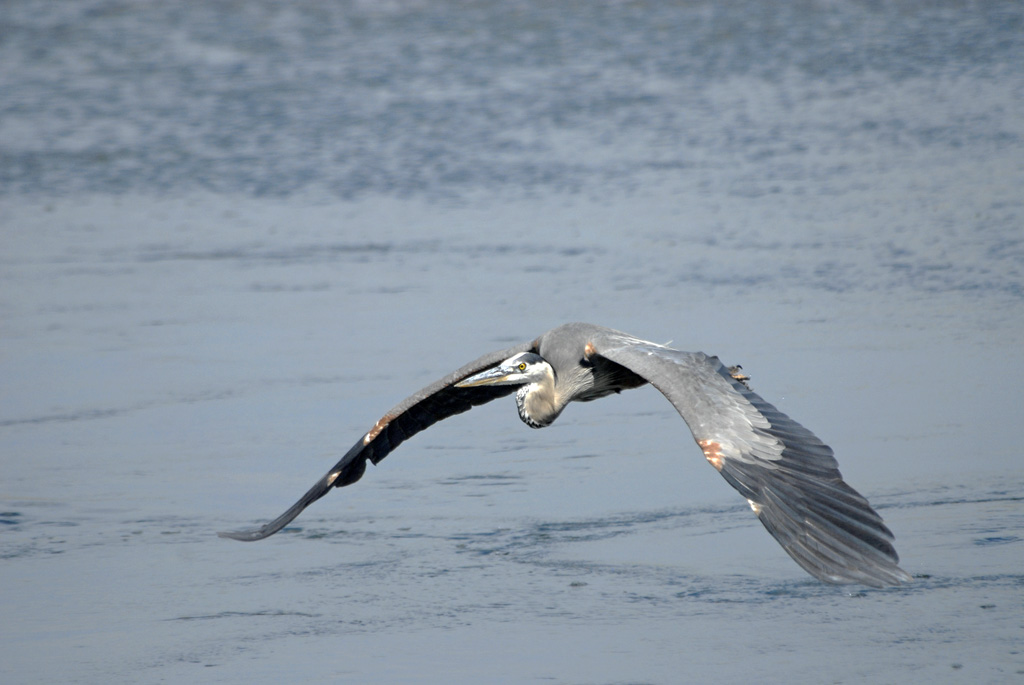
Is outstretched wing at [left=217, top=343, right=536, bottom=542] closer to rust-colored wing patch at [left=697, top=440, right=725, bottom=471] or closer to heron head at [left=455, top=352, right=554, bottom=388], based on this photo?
heron head at [left=455, top=352, right=554, bottom=388]

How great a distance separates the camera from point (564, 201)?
430 inches

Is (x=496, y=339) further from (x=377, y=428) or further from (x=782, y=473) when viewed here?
(x=782, y=473)

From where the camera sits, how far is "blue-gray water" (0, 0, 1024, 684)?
17.1 feet

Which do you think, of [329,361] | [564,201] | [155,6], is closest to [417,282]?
[329,361]

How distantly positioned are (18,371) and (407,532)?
3.21 m

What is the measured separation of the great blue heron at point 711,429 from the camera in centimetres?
444

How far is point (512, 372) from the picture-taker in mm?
6531

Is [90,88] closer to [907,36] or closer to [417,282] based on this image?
[417,282]

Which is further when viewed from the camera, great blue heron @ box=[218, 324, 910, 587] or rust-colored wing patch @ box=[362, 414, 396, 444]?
rust-colored wing patch @ box=[362, 414, 396, 444]

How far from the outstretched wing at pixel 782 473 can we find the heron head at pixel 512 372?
113 cm

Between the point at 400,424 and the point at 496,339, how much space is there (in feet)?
6.19

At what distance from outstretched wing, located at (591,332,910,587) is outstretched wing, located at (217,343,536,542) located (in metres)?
1.14

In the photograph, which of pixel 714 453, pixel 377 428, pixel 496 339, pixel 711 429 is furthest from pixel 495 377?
pixel 714 453

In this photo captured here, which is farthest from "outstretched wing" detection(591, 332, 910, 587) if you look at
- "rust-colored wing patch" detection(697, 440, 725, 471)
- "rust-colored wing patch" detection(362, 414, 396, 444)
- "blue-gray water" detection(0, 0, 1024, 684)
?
"rust-colored wing patch" detection(362, 414, 396, 444)
